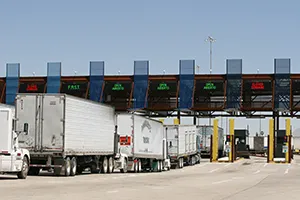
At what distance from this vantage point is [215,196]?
20.0 metres

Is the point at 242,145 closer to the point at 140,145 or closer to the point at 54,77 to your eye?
the point at 54,77

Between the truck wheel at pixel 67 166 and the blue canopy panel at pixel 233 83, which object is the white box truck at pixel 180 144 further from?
A: the truck wheel at pixel 67 166

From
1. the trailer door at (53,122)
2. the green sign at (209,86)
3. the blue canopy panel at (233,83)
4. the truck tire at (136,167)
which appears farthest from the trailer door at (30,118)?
the green sign at (209,86)

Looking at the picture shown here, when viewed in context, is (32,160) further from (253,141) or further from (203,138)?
(253,141)

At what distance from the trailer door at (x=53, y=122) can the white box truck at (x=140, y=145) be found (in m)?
8.95

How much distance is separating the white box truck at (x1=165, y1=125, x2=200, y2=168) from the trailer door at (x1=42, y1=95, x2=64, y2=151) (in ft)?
69.5

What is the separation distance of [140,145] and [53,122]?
11.8 meters

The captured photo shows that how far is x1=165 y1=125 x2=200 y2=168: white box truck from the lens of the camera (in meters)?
50.3

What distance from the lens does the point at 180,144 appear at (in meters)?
51.3

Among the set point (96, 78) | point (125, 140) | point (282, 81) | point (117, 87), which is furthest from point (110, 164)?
point (117, 87)

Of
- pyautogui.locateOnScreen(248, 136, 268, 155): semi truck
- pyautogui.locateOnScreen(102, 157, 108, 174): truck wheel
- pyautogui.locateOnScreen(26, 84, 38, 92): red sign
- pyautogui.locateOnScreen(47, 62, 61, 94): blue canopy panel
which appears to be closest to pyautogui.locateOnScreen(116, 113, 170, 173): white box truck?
pyautogui.locateOnScreen(102, 157, 108, 174): truck wheel

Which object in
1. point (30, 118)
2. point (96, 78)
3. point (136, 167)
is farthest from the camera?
point (96, 78)

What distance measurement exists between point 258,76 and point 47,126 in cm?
4674

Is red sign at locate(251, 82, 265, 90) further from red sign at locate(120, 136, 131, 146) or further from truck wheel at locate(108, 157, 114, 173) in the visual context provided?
truck wheel at locate(108, 157, 114, 173)
